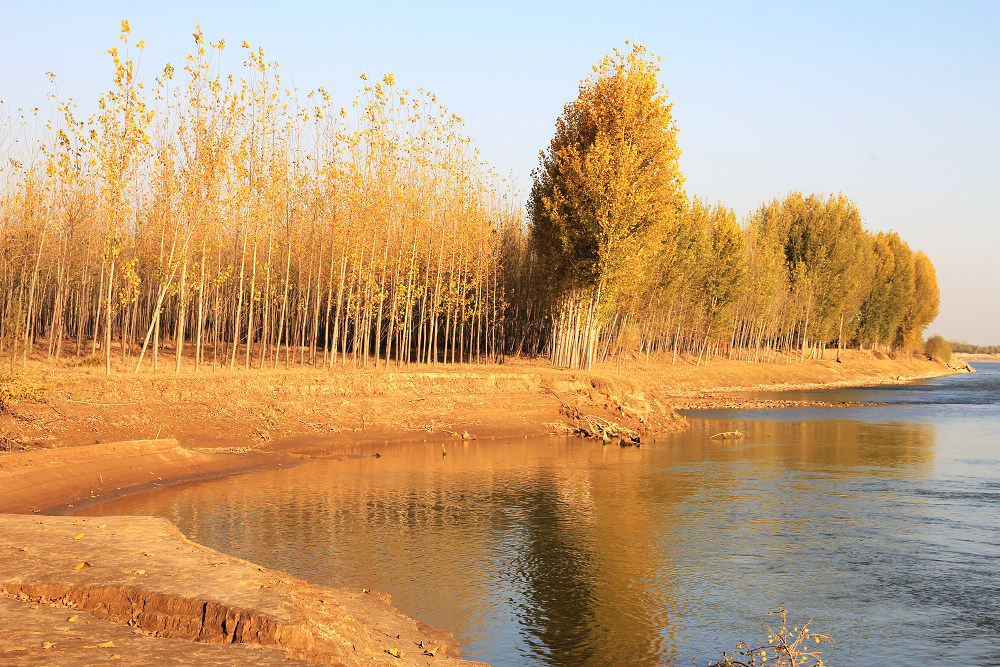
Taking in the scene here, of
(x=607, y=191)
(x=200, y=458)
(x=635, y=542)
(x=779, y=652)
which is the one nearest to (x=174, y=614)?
(x=779, y=652)

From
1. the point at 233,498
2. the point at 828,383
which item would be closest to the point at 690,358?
the point at 828,383

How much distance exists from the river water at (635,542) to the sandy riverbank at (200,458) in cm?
190

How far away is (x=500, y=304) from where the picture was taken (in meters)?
58.5

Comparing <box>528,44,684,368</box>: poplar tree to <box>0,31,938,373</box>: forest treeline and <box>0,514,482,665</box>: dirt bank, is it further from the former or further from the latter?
<box>0,514,482,665</box>: dirt bank

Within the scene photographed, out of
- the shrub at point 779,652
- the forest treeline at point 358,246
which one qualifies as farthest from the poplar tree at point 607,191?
the shrub at point 779,652

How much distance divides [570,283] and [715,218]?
124 ft

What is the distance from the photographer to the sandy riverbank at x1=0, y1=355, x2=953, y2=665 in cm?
1055

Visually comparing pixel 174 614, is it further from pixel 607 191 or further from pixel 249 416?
pixel 607 191

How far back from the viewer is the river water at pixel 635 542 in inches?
557

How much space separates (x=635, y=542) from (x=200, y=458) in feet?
52.5

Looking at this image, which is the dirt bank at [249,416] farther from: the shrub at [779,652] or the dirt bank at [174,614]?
the shrub at [779,652]

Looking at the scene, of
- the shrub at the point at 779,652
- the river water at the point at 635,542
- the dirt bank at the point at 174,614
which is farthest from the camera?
the river water at the point at 635,542

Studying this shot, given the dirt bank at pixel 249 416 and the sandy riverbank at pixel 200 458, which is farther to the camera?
the dirt bank at pixel 249 416

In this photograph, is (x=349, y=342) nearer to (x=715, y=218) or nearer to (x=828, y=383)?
(x=715, y=218)
